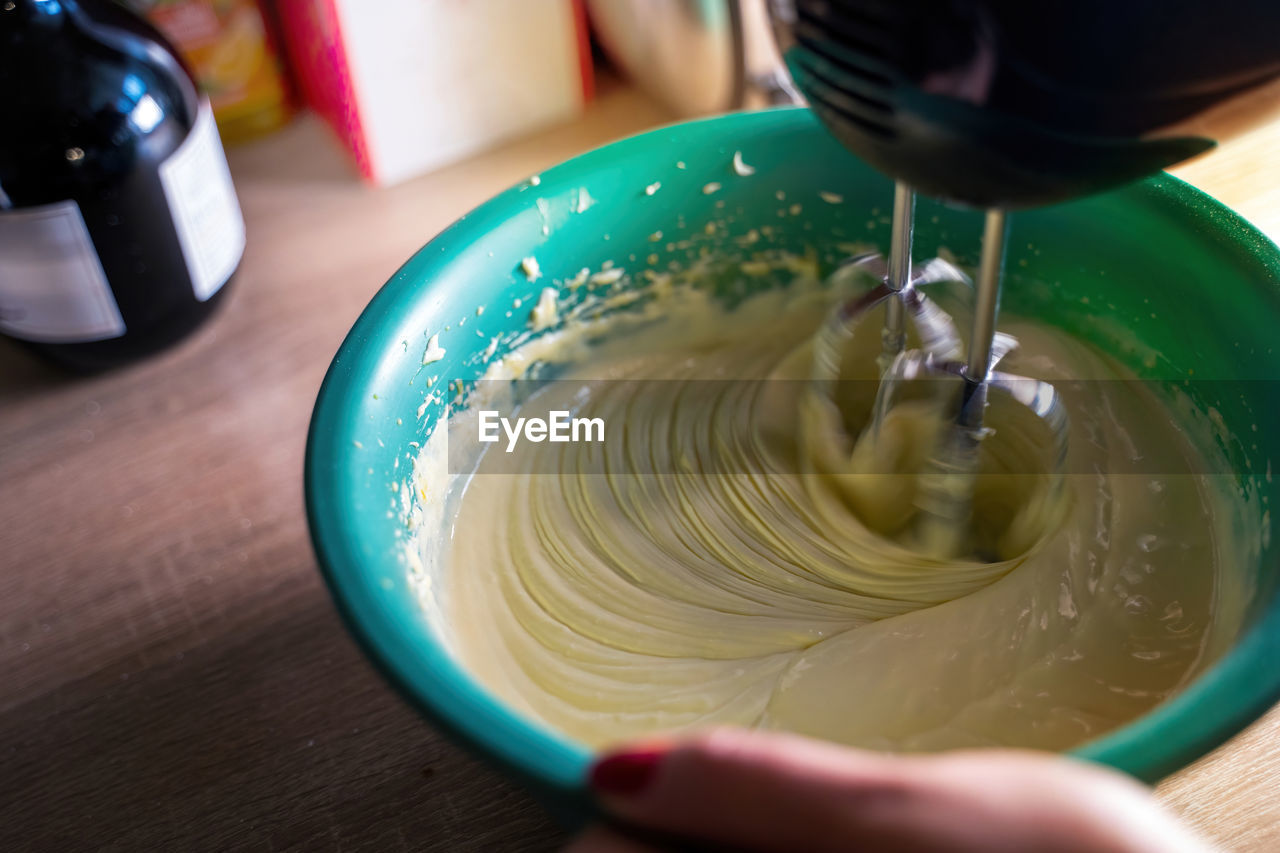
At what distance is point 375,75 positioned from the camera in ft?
3.05

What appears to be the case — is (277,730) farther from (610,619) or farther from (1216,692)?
(1216,692)

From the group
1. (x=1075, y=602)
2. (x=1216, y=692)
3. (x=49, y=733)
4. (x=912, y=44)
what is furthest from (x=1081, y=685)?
(x=49, y=733)

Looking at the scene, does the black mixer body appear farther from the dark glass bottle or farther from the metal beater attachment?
the dark glass bottle

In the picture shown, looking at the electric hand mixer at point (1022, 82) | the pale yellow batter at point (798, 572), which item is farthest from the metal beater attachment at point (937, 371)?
the electric hand mixer at point (1022, 82)

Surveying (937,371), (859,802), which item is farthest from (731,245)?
(859,802)

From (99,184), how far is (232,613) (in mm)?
300

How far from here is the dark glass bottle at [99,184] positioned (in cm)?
72

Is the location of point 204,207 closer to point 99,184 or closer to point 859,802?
point 99,184

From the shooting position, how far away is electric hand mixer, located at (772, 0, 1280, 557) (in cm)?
34

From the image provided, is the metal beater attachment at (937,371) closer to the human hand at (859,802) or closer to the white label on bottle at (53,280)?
the human hand at (859,802)

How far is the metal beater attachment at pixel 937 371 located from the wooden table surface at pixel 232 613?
186 millimetres

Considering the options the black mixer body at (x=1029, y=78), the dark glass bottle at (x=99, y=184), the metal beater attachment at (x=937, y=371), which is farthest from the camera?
the dark glass bottle at (x=99, y=184)

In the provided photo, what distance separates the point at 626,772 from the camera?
40cm

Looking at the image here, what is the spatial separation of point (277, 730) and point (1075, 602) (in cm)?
46
